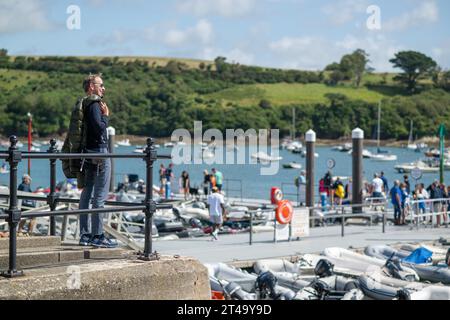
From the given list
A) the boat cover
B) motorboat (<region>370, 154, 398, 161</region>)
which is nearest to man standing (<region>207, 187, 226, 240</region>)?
the boat cover

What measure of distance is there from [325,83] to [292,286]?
15448cm

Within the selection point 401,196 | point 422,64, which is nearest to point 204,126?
point 422,64

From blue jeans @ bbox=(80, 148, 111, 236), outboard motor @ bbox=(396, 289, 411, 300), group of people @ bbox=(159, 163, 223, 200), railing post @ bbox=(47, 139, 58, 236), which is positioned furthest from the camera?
group of people @ bbox=(159, 163, 223, 200)

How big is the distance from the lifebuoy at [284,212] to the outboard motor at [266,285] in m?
5.12

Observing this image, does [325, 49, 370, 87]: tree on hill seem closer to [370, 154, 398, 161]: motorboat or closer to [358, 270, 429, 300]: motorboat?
[370, 154, 398, 161]: motorboat

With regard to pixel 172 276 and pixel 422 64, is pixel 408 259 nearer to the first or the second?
pixel 172 276

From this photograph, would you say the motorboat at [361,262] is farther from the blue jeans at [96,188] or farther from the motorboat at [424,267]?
the blue jeans at [96,188]

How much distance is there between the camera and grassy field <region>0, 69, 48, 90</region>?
131250 mm

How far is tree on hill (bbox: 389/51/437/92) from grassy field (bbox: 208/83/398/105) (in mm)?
6441

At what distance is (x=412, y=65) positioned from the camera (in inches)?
6550

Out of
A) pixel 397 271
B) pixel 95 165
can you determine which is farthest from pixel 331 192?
pixel 95 165

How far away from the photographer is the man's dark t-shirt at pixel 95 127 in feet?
25.3

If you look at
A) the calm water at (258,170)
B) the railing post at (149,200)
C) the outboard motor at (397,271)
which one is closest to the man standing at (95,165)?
the railing post at (149,200)

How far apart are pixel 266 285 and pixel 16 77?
5068 inches
